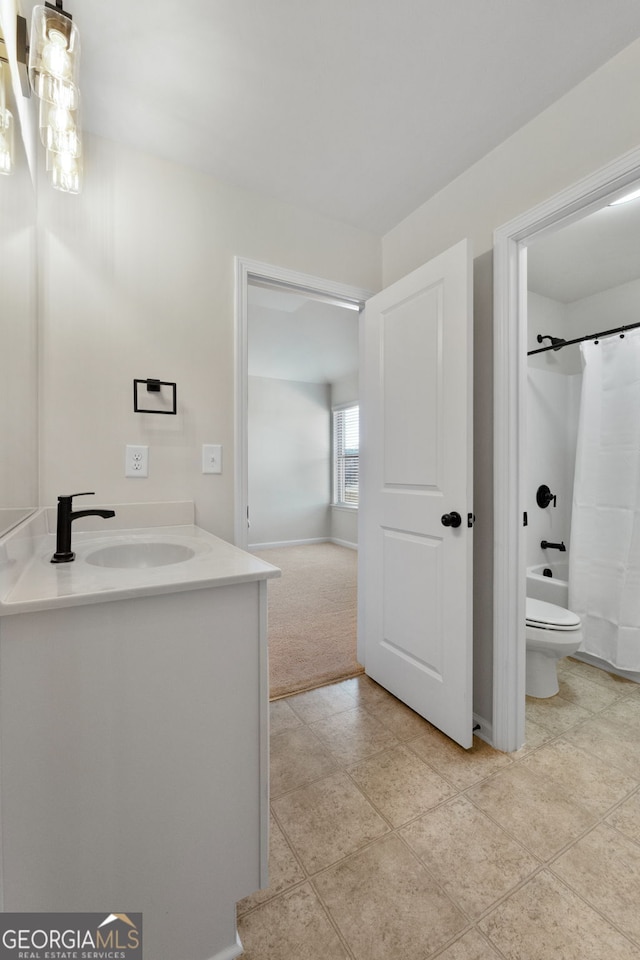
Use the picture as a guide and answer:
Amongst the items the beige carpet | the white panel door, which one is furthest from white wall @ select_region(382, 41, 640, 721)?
the beige carpet

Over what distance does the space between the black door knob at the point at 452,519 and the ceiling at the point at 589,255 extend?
1248mm

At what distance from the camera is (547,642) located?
6.23 feet

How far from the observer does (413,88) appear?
138cm

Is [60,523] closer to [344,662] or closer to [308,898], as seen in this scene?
[308,898]

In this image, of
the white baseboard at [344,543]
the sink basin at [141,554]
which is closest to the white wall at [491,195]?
the sink basin at [141,554]

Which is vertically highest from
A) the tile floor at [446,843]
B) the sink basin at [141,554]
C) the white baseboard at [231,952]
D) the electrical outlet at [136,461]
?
the electrical outlet at [136,461]

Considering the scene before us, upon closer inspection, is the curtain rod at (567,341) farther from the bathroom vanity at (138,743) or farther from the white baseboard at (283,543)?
the white baseboard at (283,543)

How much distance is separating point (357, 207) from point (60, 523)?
76.0 inches

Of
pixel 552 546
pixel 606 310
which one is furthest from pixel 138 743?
pixel 606 310

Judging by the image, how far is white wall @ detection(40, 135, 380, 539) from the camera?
1.51 metres

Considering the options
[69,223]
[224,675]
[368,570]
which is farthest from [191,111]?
[368,570]

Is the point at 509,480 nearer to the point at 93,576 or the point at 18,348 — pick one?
the point at 93,576

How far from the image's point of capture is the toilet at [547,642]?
1.89m

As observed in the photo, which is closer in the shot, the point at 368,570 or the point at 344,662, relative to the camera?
the point at 368,570
